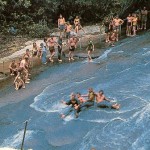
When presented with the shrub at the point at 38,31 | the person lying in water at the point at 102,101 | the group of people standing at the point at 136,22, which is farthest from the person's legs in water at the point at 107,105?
the shrub at the point at 38,31

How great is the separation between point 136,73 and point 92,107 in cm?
443

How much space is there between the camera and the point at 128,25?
2928 centimetres

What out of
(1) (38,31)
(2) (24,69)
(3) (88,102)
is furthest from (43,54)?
(3) (88,102)

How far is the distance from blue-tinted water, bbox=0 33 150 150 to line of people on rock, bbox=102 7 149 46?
86.9 inches

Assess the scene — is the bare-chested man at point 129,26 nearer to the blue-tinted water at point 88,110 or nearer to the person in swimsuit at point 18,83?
the blue-tinted water at point 88,110

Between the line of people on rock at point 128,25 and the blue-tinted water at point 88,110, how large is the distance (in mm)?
2208

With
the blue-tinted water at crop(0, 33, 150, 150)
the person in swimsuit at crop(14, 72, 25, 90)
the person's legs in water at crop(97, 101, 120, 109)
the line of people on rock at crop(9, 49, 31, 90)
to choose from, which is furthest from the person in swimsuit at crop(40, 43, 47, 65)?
the person's legs in water at crop(97, 101, 120, 109)

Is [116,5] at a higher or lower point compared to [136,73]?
higher

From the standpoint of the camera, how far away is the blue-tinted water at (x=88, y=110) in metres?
16.7

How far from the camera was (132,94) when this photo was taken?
65.3 ft

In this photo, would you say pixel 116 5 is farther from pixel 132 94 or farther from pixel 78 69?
pixel 132 94

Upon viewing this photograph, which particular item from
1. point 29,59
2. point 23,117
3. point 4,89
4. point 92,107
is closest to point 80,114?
point 92,107

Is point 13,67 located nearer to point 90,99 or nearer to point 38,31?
point 90,99

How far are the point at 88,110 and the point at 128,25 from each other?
38.7ft
